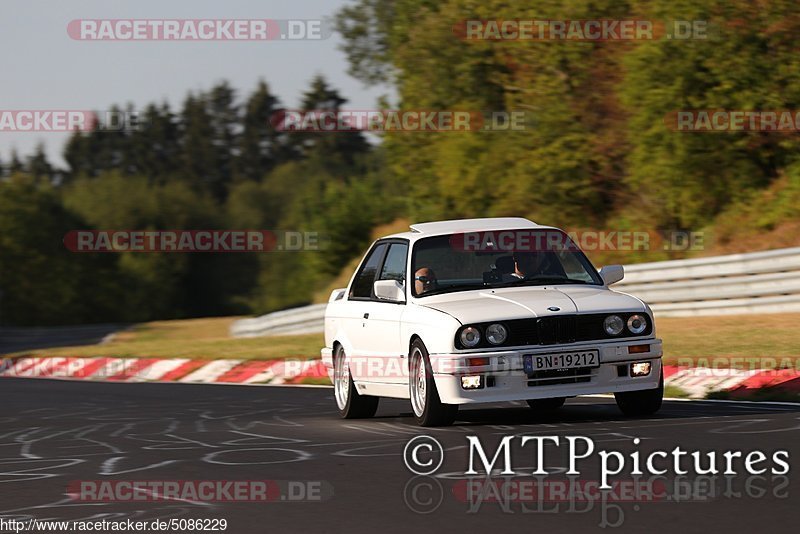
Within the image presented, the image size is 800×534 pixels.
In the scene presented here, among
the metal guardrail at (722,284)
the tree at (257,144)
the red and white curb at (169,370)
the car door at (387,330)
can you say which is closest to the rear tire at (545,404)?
the car door at (387,330)

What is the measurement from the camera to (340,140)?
12925 centimetres

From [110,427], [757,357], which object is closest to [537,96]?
[757,357]

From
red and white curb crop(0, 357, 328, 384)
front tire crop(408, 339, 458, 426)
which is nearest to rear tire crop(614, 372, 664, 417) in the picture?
front tire crop(408, 339, 458, 426)

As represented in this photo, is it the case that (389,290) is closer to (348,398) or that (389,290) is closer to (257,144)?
(348,398)

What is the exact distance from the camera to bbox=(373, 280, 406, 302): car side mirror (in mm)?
12070

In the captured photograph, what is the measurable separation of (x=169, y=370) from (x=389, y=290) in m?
11.8

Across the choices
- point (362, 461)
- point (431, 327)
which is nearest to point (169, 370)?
point (431, 327)

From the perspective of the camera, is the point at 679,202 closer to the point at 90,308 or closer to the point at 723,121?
the point at 723,121

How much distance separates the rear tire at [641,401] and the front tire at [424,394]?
4.52ft

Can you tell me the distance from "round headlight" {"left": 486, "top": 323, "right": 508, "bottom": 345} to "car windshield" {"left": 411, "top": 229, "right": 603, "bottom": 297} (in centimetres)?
108

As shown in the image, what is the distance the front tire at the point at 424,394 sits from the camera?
36.7ft

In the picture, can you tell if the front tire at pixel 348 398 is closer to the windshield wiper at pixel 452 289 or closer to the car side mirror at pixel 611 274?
the windshield wiper at pixel 452 289

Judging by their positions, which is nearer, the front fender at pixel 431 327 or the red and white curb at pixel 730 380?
the front fender at pixel 431 327

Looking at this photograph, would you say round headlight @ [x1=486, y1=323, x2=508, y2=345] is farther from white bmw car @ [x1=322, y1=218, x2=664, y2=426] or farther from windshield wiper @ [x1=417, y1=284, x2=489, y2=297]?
windshield wiper @ [x1=417, y1=284, x2=489, y2=297]
